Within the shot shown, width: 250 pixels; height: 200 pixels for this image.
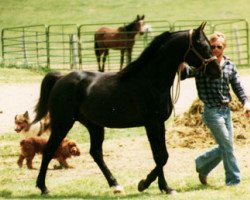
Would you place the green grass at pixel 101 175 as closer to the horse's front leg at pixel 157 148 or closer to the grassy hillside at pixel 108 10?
the horse's front leg at pixel 157 148

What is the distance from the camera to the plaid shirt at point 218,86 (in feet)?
25.9

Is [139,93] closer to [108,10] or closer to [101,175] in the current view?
[101,175]

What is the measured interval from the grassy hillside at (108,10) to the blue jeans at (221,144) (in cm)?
3875

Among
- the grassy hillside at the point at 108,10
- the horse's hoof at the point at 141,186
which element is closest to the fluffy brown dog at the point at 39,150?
the horse's hoof at the point at 141,186

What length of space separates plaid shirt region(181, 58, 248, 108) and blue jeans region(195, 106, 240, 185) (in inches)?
3.4

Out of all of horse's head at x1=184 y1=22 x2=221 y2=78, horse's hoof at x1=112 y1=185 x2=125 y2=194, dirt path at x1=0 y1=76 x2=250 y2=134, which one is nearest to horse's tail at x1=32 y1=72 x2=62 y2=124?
horse's hoof at x1=112 y1=185 x2=125 y2=194

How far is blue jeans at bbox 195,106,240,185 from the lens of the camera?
310 inches

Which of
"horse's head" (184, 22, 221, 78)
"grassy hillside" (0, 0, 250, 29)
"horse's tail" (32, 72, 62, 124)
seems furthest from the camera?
"grassy hillside" (0, 0, 250, 29)

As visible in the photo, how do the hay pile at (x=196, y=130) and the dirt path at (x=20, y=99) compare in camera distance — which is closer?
the hay pile at (x=196, y=130)

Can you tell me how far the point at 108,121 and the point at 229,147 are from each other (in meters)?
1.34

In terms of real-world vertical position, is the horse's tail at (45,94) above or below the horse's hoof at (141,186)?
above

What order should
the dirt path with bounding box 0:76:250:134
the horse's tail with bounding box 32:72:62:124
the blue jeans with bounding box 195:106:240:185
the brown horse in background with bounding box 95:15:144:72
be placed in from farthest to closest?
the brown horse in background with bounding box 95:15:144:72 < the dirt path with bounding box 0:76:250:134 < the horse's tail with bounding box 32:72:62:124 < the blue jeans with bounding box 195:106:240:185

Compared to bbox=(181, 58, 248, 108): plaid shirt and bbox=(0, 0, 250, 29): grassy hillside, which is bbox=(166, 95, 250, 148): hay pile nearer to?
bbox=(181, 58, 248, 108): plaid shirt

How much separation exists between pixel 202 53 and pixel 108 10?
1707 inches
